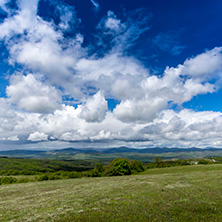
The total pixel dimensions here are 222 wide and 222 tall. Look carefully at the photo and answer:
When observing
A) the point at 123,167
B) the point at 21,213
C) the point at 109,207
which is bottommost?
the point at 123,167

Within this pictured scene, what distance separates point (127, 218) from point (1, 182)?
304 feet

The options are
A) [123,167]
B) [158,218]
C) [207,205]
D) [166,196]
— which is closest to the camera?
[158,218]

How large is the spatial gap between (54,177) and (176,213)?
85.4 meters

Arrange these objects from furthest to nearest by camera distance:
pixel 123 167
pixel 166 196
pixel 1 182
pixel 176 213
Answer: pixel 123 167, pixel 1 182, pixel 166 196, pixel 176 213

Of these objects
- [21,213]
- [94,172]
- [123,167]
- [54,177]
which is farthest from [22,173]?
[21,213]

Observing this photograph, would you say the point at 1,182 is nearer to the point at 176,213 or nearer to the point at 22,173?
the point at 22,173

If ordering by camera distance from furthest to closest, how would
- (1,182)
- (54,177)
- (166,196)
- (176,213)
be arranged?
(54,177)
(1,182)
(166,196)
(176,213)

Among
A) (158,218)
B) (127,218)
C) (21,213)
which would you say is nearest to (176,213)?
(158,218)

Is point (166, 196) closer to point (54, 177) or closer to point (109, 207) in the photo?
point (109, 207)

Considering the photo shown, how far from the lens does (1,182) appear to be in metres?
81.3

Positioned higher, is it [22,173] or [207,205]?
[207,205]

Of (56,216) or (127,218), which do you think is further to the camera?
(56,216)

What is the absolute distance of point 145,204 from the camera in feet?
68.0

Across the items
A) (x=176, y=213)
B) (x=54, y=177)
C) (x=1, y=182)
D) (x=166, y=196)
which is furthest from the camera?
(x=54, y=177)
